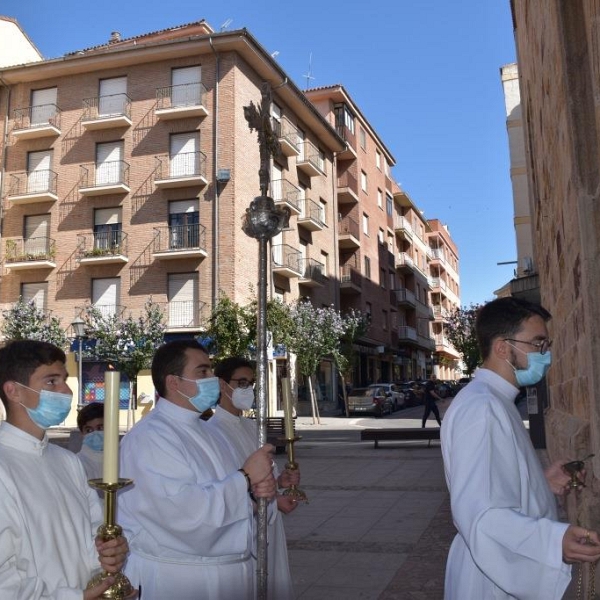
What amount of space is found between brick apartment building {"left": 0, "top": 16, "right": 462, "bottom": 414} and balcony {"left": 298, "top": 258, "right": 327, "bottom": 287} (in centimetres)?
34

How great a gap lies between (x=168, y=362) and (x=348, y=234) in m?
37.3

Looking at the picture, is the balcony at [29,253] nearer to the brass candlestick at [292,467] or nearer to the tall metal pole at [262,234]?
the tall metal pole at [262,234]

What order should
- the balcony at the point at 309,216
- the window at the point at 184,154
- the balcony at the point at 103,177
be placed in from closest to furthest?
1. the window at the point at 184,154
2. the balcony at the point at 103,177
3. the balcony at the point at 309,216

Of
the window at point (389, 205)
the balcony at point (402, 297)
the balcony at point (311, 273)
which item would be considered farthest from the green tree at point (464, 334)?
the balcony at point (311, 273)

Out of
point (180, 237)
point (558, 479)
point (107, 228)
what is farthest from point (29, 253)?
point (558, 479)

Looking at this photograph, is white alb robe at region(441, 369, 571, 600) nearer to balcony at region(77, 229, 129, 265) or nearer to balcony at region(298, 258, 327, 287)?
balcony at region(77, 229, 129, 265)

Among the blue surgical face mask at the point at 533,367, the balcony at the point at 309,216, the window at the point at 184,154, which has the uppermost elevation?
the window at the point at 184,154

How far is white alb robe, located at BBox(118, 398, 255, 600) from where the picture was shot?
3.02 metres

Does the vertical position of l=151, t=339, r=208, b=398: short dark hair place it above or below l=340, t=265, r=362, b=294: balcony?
below

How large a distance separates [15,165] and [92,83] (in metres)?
4.94

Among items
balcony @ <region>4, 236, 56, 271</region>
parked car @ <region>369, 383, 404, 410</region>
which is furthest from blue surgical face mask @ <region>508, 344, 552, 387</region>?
parked car @ <region>369, 383, 404, 410</region>

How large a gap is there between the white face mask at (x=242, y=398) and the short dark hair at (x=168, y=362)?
130 centimetres

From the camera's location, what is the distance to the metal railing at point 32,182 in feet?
99.1

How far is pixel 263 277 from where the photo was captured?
375 centimetres
